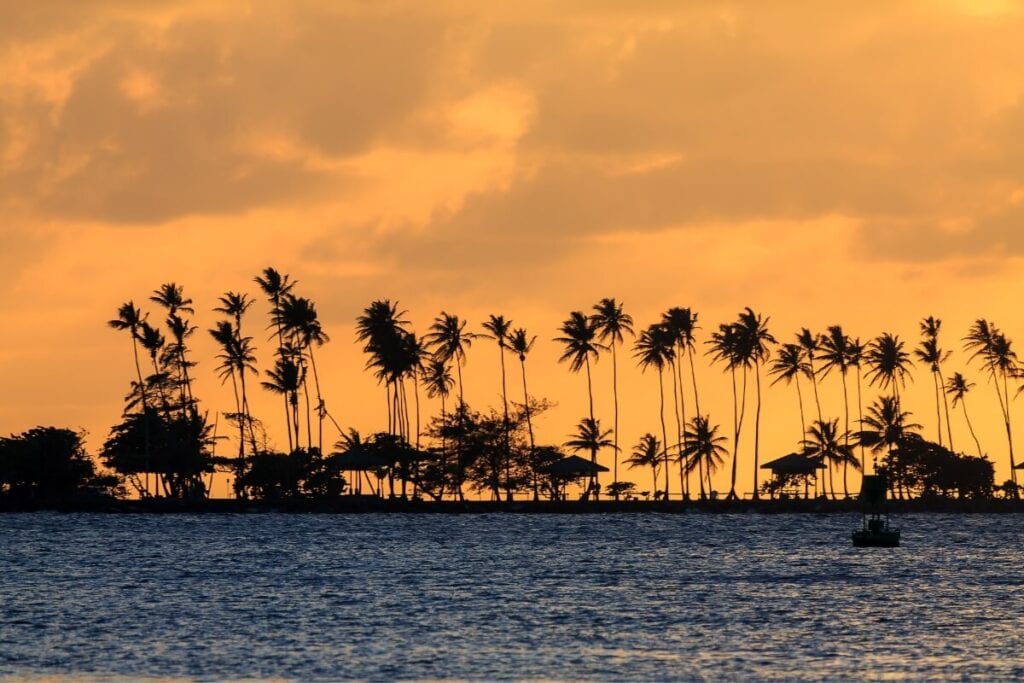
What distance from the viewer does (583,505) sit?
636 feet

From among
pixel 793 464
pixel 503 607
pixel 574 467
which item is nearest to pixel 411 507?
pixel 574 467

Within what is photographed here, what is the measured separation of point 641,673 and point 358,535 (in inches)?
3837

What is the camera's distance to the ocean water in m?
56.6

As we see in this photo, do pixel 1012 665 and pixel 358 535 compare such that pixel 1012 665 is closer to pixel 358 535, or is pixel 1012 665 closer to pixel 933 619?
pixel 933 619

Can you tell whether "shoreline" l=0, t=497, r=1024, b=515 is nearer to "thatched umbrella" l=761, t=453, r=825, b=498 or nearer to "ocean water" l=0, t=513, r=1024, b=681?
"thatched umbrella" l=761, t=453, r=825, b=498

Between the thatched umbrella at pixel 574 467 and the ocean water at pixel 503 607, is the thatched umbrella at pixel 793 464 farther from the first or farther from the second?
the ocean water at pixel 503 607

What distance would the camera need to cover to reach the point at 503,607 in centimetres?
7944

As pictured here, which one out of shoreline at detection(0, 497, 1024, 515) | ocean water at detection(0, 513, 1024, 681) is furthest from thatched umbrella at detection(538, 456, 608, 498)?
ocean water at detection(0, 513, 1024, 681)

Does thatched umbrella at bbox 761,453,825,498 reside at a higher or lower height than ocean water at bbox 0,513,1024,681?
higher

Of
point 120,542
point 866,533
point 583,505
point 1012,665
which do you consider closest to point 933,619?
point 1012,665

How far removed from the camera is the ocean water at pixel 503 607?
2229 inches

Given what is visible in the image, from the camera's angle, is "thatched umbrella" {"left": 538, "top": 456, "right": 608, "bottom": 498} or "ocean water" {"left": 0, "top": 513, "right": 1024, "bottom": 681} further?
"thatched umbrella" {"left": 538, "top": 456, "right": 608, "bottom": 498}

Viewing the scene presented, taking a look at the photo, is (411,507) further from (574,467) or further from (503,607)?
(503,607)

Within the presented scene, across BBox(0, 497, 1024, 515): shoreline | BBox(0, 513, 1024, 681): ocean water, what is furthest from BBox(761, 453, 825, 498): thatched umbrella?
BBox(0, 513, 1024, 681): ocean water
